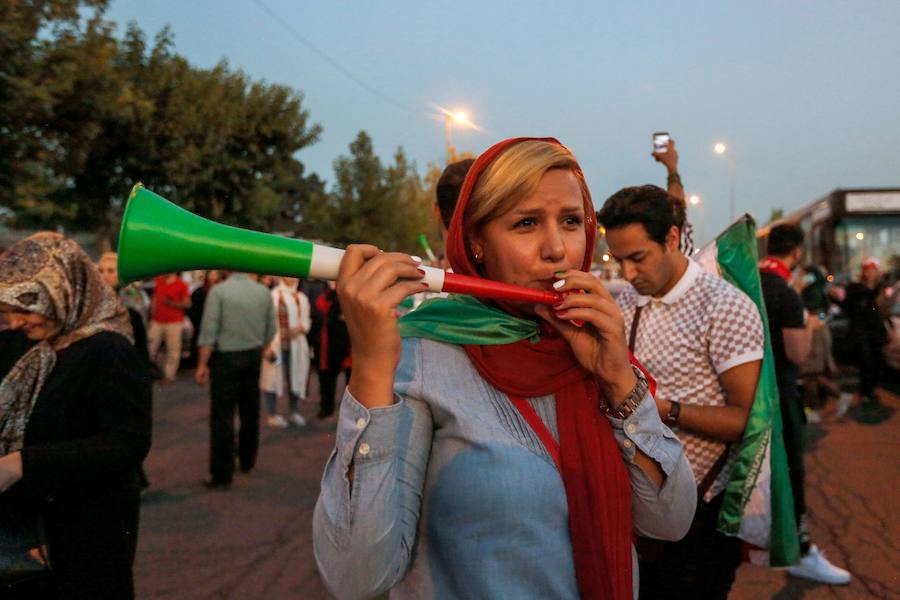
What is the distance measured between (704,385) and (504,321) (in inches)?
48.6

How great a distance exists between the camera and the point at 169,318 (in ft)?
39.6

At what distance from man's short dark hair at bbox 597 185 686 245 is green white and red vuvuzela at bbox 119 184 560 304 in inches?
57.2

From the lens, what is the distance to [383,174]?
50219 mm

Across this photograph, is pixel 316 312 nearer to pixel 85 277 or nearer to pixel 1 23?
pixel 1 23

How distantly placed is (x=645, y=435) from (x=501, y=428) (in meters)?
0.33

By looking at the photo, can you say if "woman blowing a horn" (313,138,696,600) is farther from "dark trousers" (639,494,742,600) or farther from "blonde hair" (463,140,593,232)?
"dark trousers" (639,494,742,600)

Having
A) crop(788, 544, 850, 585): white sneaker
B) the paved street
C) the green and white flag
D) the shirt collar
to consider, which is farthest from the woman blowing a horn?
crop(788, 544, 850, 585): white sneaker

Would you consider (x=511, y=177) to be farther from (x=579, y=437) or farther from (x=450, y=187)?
(x=450, y=187)

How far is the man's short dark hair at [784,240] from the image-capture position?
461 centimetres

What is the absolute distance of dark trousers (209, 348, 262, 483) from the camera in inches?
245

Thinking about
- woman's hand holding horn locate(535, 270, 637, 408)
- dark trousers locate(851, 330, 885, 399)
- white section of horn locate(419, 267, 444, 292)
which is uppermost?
white section of horn locate(419, 267, 444, 292)

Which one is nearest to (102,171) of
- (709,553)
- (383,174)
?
(709,553)

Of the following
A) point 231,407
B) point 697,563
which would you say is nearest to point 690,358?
point 697,563

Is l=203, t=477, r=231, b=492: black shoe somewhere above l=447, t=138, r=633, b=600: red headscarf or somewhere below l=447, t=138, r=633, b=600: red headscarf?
below
